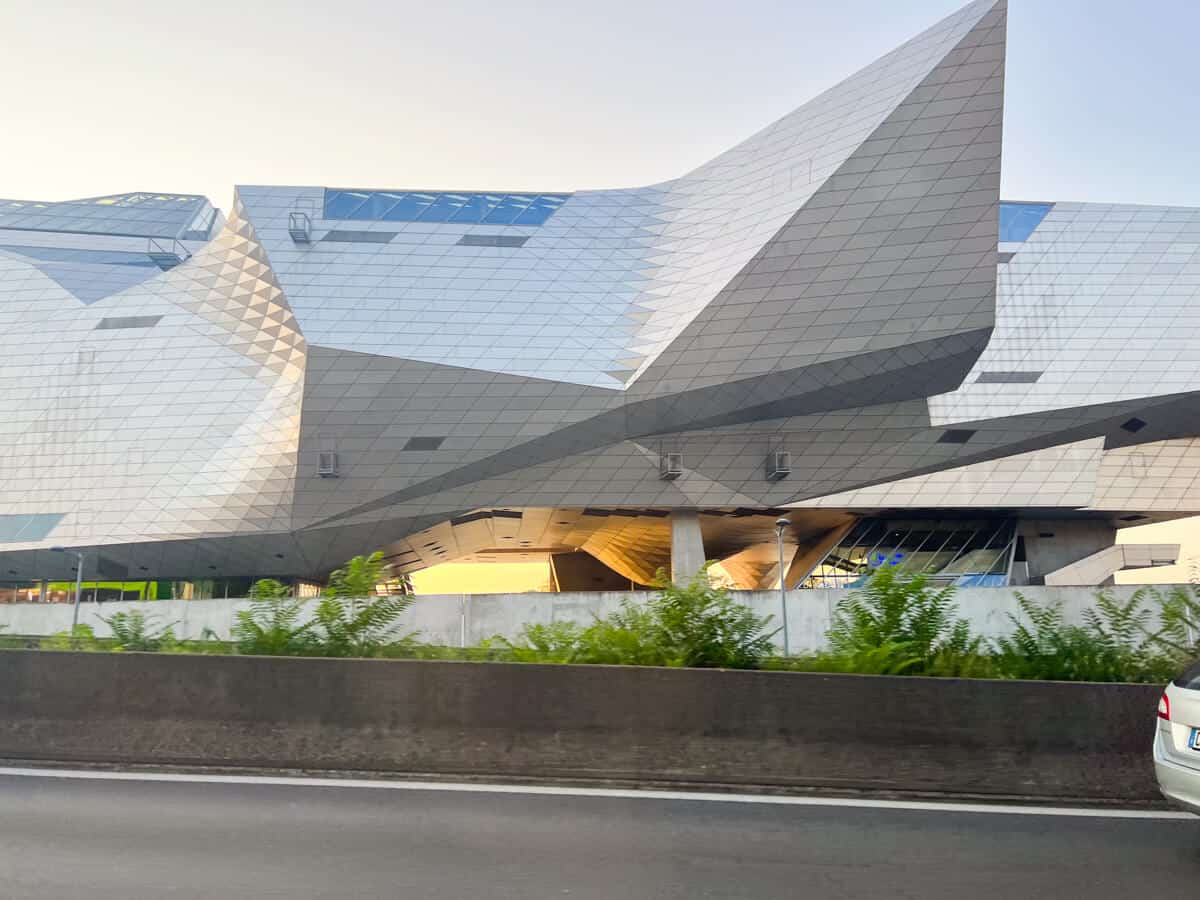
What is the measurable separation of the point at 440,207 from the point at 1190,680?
4235 cm

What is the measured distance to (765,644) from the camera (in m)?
7.93

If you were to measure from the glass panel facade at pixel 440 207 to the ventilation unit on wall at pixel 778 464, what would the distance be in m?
16.6

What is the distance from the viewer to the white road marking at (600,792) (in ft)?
20.8

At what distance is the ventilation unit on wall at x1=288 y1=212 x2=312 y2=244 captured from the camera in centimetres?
4084

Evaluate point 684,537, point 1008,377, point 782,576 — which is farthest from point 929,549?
point 782,576

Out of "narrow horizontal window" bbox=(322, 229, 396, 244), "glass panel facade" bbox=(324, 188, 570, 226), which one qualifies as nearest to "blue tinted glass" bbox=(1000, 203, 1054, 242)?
"glass panel facade" bbox=(324, 188, 570, 226)

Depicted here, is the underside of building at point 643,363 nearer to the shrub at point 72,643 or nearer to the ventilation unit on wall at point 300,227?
the ventilation unit on wall at point 300,227

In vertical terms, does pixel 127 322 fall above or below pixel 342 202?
below

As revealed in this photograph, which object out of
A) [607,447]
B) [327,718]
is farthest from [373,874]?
Answer: [607,447]

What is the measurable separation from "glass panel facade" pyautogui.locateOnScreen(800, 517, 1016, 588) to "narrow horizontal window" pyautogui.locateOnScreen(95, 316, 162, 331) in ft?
120

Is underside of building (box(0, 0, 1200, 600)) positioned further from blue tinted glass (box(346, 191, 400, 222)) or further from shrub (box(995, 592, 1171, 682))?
shrub (box(995, 592, 1171, 682))

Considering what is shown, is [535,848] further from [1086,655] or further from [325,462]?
[325,462]

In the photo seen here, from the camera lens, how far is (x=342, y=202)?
4300cm

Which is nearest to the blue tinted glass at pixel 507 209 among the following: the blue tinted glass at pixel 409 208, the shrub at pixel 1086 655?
the blue tinted glass at pixel 409 208
